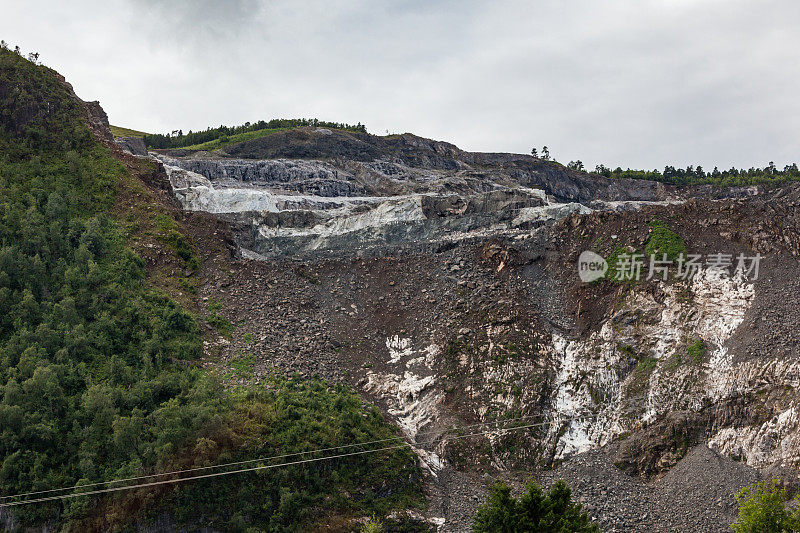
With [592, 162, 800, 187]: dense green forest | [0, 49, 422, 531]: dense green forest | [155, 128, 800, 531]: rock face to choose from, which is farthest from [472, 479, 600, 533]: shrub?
[592, 162, 800, 187]: dense green forest

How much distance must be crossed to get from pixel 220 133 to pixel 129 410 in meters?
77.1

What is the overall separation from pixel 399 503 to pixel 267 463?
5657 mm

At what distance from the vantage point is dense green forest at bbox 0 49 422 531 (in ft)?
75.8

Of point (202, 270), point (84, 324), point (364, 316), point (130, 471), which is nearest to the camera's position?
point (130, 471)

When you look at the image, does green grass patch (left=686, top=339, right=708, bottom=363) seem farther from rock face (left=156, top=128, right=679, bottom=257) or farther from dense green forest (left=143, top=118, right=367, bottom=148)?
dense green forest (left=143, top=118, right=367, bottom=148)

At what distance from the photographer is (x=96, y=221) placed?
37156mm

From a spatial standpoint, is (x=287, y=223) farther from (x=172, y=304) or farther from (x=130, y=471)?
(x=130, y=471)

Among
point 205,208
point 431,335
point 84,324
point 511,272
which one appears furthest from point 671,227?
point 205,208

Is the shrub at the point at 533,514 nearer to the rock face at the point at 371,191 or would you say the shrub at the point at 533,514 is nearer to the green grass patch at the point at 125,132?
the rock face at the point at 371,191

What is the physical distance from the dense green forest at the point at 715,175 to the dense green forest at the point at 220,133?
148 ft

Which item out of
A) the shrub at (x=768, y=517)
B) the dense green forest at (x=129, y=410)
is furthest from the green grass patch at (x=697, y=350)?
the dense green forest at (x=129, y=410)

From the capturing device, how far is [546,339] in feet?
100

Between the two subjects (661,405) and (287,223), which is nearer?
(661,405)

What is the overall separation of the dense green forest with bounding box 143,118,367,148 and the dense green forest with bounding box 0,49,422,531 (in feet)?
178
